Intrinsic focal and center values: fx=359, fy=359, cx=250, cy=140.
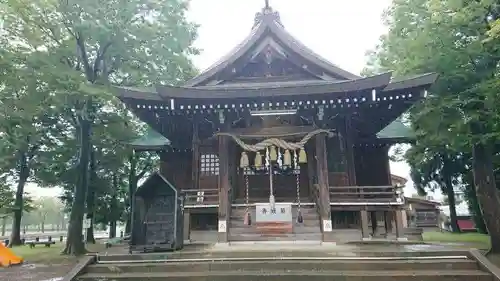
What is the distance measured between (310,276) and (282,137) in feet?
18.4

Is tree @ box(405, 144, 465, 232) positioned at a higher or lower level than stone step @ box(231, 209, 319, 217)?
higher

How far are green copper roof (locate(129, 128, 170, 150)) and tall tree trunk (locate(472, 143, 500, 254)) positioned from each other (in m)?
12.5

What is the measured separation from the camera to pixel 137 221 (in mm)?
10883

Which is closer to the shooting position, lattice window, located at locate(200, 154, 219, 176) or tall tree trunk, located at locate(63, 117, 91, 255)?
lattice window, located at locate(200, 154, 219, 176)

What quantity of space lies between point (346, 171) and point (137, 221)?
755 cm

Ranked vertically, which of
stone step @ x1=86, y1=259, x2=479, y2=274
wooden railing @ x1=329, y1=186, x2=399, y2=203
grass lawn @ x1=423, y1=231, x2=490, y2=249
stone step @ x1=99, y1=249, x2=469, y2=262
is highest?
wooden railing @ x1=329, y1=186, x2=399, y2=203

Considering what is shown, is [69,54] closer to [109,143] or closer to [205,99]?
[109,143]

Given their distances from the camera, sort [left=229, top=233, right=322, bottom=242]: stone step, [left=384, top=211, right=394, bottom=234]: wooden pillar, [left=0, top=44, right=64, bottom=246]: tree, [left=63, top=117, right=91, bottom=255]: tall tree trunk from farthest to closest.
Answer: [left=63, top=117, right=91, bottom=255]: tall tree trunk < [left=0, top=44, right=64, bottom=246]: tree < [left=384, top=211, right=394, bottom=234]: wooden pillar < [left=229, top=233, right=322, bottom=242]: stone step

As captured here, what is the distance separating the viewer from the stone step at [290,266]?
26.9 ft

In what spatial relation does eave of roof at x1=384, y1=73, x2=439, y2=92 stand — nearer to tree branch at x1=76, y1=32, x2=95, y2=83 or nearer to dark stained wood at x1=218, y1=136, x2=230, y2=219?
dark stained wood at x1=218, y1=136, x2=230, y2=219

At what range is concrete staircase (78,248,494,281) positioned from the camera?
25.5ft

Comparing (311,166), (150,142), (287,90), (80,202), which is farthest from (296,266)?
(80,202)

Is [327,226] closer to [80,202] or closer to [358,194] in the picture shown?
[358,194]

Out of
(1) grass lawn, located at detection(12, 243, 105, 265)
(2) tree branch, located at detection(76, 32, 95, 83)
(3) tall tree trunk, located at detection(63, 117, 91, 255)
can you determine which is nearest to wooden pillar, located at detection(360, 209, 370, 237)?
(1) grass lawn, located at detection(12, 243, 105, 265)
